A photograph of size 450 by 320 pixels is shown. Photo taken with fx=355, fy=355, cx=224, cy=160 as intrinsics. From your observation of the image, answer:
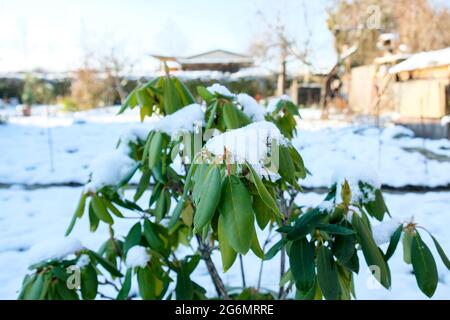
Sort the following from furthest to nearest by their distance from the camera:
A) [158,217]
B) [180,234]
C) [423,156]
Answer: [423,156], [180,234], [158,217]

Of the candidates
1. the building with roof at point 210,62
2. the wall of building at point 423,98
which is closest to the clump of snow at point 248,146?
the building with roof at point 210,62

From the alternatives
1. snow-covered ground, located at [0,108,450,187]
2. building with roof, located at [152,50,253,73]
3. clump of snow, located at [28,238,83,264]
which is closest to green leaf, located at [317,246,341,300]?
clump of snow, located at [28,238,83,264]

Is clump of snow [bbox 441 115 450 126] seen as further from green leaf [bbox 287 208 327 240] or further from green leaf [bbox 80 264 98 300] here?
green leaf [bbox 80 264 98 300]

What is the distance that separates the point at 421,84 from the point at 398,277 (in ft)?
10.2

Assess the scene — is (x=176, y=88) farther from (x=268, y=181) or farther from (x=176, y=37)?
(x=176, y=37)

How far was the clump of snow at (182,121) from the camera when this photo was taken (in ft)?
1.87

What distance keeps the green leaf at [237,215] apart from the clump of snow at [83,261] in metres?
0.40

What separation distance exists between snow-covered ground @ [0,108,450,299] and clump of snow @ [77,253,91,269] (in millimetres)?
309

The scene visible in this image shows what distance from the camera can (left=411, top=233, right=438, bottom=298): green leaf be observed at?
1.49 ft

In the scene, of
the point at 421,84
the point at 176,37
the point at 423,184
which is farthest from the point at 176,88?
the point at 421,84

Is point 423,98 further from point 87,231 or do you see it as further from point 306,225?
point 306,225

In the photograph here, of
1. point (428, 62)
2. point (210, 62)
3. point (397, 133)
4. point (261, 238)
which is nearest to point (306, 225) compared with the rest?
point (261, 238)

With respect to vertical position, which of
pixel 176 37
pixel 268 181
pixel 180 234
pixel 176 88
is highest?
pixel 176 37

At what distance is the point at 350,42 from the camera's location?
755 centimetres
